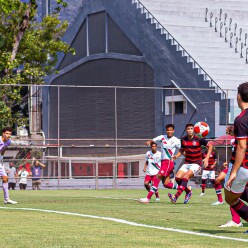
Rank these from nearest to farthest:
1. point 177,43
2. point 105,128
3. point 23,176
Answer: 1. point 23,176
2. point 177,43
3. point 105,128

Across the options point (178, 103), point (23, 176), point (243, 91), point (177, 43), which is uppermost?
point (177, 43)

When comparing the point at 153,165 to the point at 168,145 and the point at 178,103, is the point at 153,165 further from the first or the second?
the point at 178,103

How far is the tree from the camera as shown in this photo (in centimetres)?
3938

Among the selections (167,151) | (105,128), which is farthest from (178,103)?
(167,151)

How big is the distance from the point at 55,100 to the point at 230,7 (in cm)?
1693

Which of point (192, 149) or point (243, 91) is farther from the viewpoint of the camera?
point (192, 149)

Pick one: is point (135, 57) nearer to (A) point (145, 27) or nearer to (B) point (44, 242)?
(A) point (145, 27)

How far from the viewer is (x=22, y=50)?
46562 mm

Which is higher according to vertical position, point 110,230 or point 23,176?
point 110,230

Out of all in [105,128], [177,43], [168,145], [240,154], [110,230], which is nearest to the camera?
[240,154]

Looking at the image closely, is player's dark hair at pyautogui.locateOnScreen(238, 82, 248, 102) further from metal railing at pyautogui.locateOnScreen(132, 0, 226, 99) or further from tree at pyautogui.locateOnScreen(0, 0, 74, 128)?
metal railing at pyautogui.locateOnScreen(132, 0, 226, 99)

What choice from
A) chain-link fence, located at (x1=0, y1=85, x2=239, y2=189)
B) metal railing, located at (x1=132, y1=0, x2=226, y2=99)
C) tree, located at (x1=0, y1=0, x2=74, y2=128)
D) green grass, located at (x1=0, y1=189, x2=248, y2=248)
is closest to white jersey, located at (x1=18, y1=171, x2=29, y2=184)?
chain-link fence, located at (x1=0, y1=85, x2=239, y2=189)

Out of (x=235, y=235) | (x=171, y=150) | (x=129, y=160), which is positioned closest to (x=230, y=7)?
(x=129, y=160)

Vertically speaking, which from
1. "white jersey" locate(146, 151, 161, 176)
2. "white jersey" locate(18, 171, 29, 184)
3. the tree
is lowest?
"white jersey" locate(18, 171, 29, 184)
